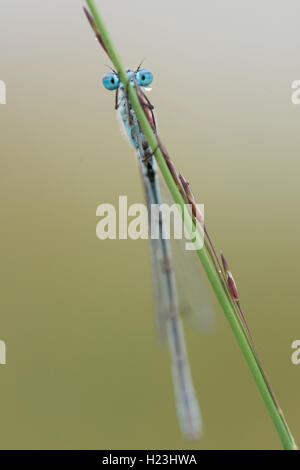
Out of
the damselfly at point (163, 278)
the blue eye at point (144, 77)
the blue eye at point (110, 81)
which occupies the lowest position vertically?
the damselfly at point (163, 278)

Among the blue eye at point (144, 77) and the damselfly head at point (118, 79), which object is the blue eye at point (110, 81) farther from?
the blue eye at point (144, 77)

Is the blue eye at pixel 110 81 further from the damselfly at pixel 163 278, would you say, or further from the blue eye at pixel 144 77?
the blue eye at pixel 144 77

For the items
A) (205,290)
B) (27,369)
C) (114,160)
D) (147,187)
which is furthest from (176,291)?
(114,160)

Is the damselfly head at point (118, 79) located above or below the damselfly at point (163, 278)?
above

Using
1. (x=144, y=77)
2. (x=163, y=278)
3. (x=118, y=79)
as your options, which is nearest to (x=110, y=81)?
(x=118, y=79)

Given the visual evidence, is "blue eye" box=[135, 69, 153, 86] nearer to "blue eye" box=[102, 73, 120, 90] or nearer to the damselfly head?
the damselfly head

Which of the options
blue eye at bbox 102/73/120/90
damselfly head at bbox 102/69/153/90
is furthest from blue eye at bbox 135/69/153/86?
blue eye at bbox 102/73/120/90

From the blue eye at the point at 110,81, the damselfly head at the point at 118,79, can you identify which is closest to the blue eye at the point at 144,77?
the damselfly head at the point at 118,79

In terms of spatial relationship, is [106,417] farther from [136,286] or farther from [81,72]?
[81,72]

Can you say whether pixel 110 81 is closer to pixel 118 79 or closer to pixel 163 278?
pixel 118 79
